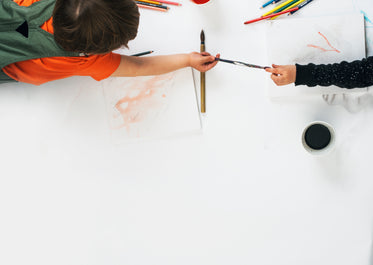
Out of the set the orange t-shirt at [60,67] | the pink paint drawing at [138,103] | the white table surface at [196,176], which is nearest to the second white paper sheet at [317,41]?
the white table surface at [196,176]

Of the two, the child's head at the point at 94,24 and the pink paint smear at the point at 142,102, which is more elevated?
the child's head at the point at 94,24

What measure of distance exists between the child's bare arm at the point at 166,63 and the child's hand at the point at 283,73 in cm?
13

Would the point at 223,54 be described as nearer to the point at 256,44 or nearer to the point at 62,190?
the point at 256,44

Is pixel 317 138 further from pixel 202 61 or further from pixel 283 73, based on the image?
pixel 202 61

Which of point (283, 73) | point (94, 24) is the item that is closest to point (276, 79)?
point (283, 73)

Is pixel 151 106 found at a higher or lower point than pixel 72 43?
lower

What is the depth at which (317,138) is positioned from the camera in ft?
2.24

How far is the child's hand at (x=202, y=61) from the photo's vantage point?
690 mm

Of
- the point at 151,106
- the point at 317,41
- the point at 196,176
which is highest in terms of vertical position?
the point at 317,41

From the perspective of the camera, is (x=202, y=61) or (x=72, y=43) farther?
(x=202, y=61)

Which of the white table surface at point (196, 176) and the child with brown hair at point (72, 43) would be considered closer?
the child with brown hair at point (72, 43)

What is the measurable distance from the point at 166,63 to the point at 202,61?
79mm

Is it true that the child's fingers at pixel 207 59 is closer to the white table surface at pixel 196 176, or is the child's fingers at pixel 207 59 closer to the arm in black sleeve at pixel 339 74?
the white table surface at pixel 196 176

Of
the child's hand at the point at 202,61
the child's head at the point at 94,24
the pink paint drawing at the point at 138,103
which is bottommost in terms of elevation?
the pink paint drawing at the point at 138,103
